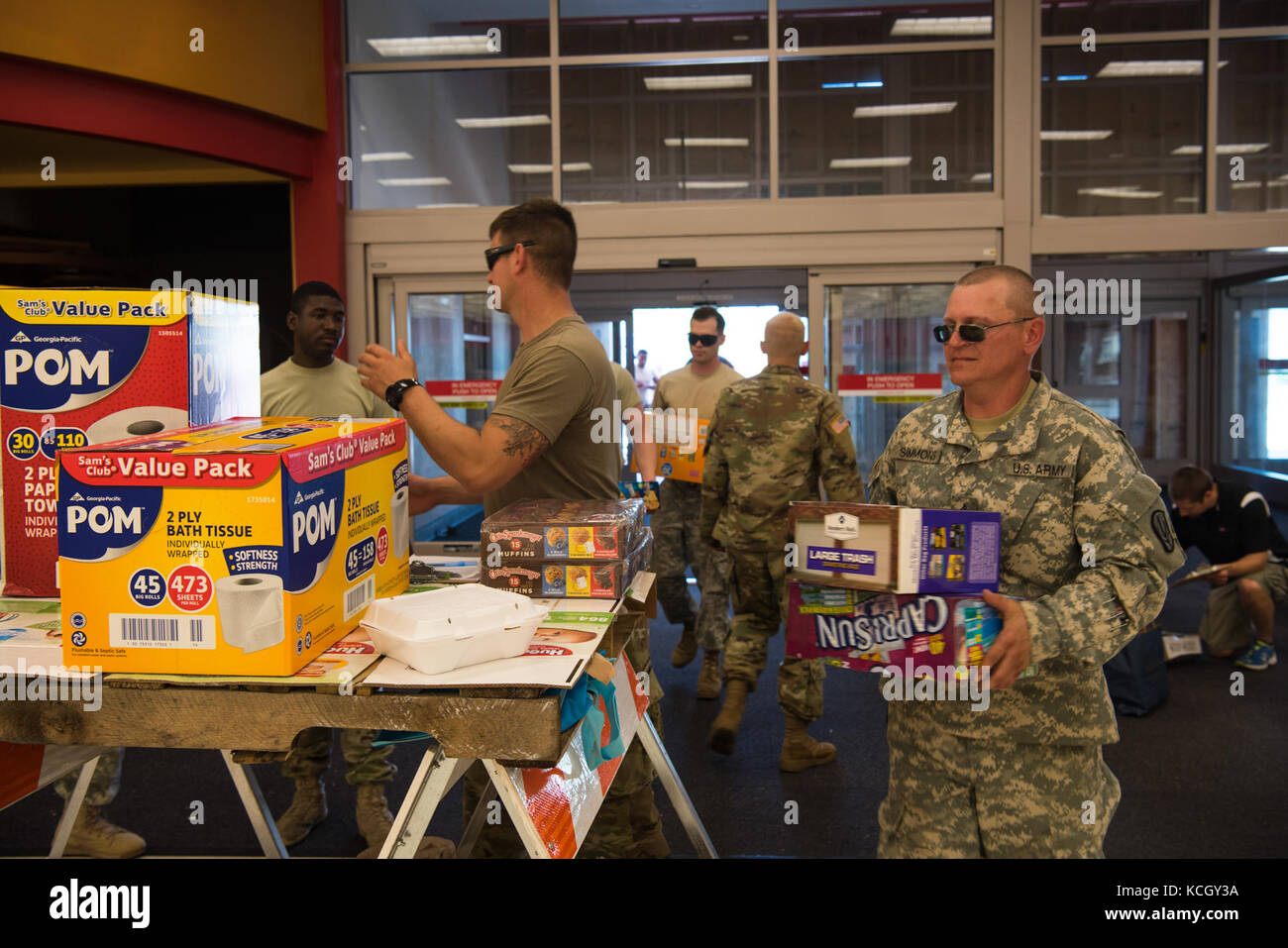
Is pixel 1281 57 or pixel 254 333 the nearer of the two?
pixel 254 333

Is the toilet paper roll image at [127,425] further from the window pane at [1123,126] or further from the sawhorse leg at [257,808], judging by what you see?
the window pane at [1123,126]

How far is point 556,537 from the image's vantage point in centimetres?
180

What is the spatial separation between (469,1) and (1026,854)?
599 centimetres

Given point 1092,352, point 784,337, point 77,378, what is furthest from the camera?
point 1092,352

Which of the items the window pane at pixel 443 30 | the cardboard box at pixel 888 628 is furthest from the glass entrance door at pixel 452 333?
the cardboard box at pixel 888 628

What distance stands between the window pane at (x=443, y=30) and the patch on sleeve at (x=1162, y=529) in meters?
5.33

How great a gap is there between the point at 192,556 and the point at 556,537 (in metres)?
0.66

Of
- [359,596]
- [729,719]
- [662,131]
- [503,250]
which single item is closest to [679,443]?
[729,719]

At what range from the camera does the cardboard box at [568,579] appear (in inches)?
70.5

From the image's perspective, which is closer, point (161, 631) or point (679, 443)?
point (161, 631)

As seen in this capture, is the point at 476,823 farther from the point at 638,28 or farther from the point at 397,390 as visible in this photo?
the point at 638,28

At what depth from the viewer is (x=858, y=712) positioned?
14.3ft

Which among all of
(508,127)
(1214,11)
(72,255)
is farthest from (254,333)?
(1214,11)
